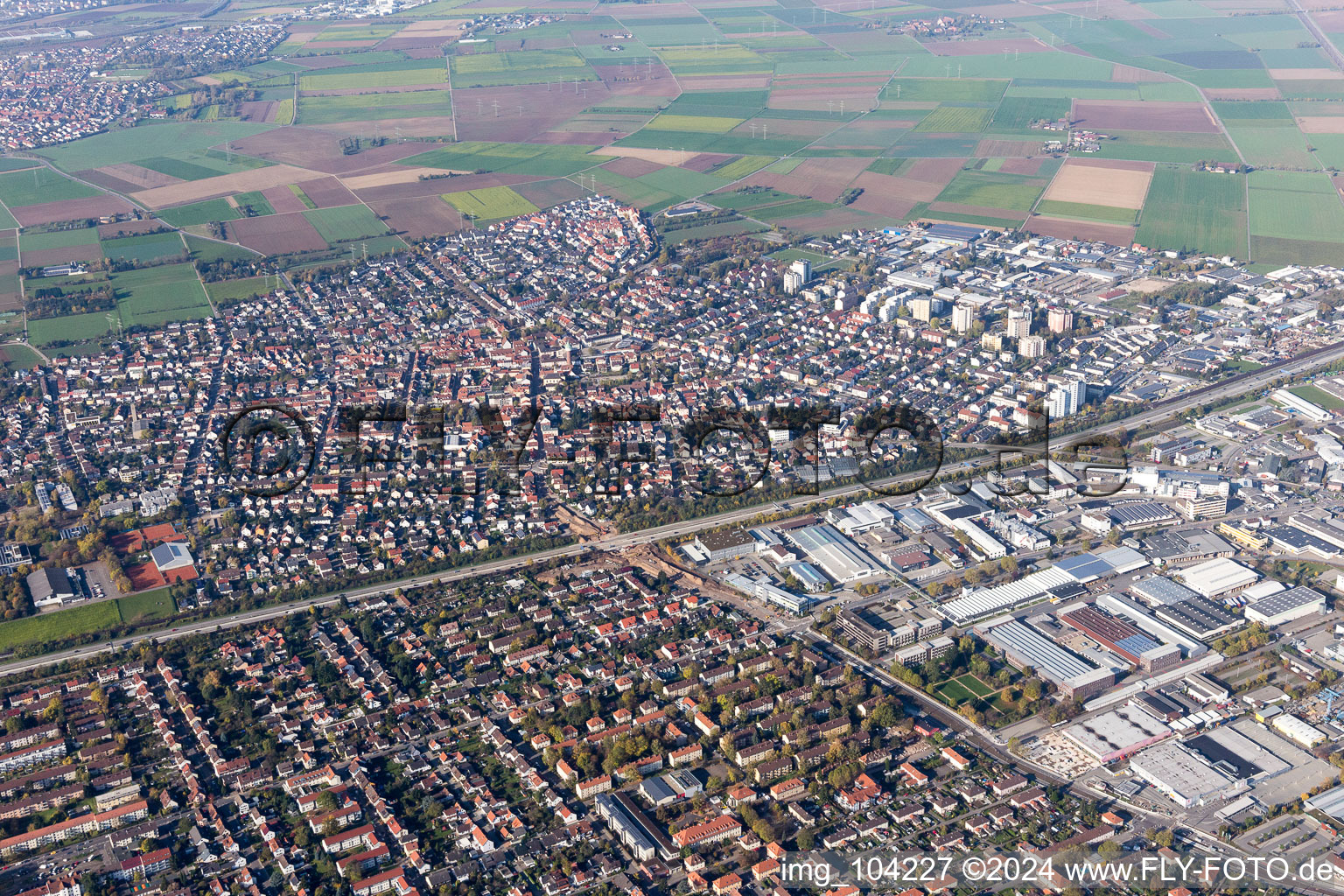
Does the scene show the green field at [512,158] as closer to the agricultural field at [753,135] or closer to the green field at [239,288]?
the agricultural field at [753,135]

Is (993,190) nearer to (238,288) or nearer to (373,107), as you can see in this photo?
(238,288)

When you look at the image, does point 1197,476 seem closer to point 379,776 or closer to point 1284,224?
point 379,776

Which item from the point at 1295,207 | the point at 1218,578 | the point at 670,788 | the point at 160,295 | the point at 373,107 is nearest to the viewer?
the point at 670,788

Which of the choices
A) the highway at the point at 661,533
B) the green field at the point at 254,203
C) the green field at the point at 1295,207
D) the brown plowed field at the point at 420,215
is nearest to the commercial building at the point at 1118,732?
the highway at the point at 661,533

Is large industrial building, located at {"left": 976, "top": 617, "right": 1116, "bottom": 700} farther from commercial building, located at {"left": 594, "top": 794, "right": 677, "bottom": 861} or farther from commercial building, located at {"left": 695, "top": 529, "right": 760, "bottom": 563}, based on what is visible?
commercial building, located at {"left": 594, "top": 794, "right": 677, "bottom": 861}

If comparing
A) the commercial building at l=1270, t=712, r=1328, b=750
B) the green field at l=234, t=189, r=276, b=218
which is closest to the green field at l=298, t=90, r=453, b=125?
the green field at l=234, t=189, r=276, b=218

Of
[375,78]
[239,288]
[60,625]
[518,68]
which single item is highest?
[518,68]

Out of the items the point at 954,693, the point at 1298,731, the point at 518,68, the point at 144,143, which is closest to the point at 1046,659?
the point at 954,693
